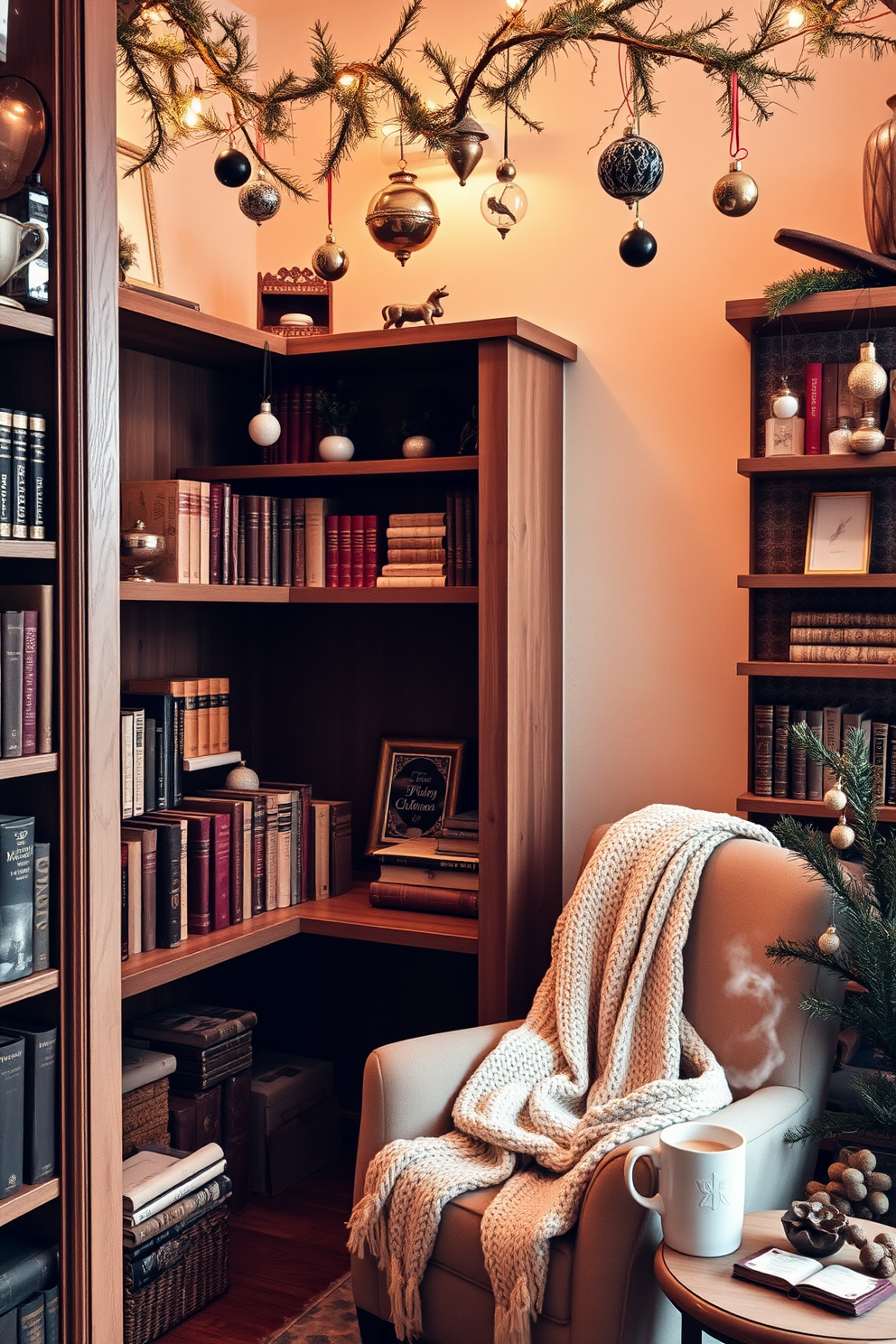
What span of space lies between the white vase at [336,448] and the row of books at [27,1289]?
1780 mm

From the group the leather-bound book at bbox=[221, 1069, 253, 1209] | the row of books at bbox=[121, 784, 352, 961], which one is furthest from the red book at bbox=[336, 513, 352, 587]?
the leather-bound book at bbox=[221, 1069, 253, 1209]

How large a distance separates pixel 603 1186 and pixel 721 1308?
0.30 m

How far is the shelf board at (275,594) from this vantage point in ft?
8.32

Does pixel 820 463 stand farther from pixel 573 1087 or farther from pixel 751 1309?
pixel 751 1309

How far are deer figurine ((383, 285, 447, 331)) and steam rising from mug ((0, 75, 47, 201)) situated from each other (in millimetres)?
1067

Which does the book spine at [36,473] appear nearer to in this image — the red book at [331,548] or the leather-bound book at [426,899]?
the red book at [331,548]

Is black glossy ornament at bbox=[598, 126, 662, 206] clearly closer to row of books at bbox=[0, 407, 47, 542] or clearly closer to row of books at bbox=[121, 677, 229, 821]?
row of books at bbox=[0, 407, 47, 542]

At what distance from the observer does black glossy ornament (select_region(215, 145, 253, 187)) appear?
7.18ft

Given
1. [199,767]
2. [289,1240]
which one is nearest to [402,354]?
[199,767]

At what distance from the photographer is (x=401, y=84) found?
2176 millimetres

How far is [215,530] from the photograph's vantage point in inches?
112

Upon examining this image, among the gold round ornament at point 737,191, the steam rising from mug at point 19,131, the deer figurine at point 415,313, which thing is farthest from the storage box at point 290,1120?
the gold round ornament at point 737,191

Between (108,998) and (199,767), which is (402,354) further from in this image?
(108,998)

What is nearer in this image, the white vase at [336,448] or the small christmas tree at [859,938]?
the small christmas tree at [859,938]
